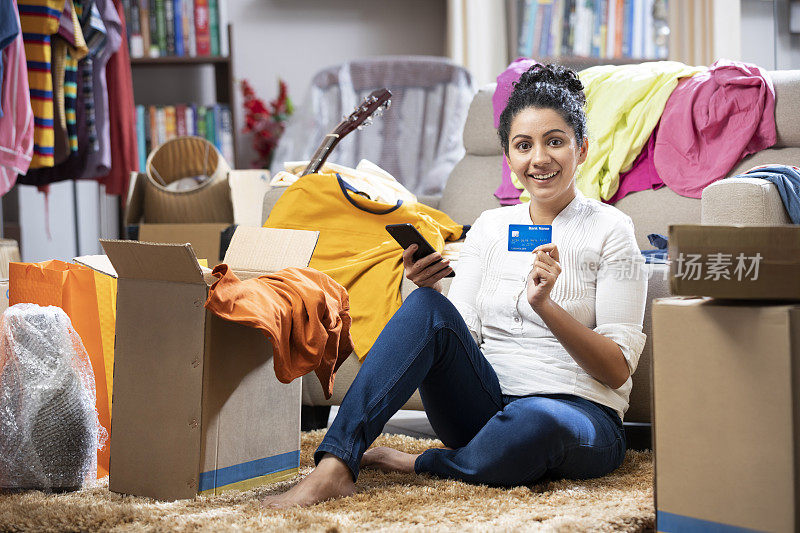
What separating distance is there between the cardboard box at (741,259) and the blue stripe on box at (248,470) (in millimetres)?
805

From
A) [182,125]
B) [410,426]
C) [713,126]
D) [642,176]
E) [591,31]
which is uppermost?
[591,31]

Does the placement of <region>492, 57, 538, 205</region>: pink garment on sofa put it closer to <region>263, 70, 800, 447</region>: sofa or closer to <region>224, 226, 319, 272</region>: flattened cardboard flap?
<region>263, 70, 800, 447</region>: sofa

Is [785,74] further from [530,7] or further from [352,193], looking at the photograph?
[530,7]

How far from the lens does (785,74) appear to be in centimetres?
220

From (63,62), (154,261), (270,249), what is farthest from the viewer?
(63,62)

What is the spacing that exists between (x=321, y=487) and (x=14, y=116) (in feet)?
5.87

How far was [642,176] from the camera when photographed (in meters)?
2.36

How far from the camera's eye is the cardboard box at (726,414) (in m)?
0.97

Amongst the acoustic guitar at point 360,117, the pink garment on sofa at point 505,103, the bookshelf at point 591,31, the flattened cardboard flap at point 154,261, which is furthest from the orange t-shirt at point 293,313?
the bookshelf at point 591,31

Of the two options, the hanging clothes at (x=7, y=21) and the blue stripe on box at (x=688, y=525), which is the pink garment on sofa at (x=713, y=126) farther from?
the hanging clothes at (x=7, y=21)

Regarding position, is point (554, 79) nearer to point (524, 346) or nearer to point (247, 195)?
point (524, 346)

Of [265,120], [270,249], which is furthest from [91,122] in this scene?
[270,249]

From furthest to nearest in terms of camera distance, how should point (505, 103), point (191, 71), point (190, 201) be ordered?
point (191, 71) < point (190, 201) < point (505, 103)

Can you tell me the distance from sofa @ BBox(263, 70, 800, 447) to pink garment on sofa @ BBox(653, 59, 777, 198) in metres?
Result: 0.03
